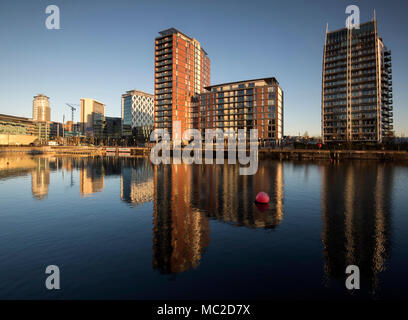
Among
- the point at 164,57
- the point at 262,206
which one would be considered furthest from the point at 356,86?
the point at 262,206

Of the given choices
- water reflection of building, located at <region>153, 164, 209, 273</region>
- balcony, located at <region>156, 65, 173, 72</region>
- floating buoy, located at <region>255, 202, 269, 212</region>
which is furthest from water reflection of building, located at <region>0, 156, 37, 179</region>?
balcony, located at <region>156, 65, 173, 72</region>

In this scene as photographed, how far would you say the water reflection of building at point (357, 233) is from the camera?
474 inches

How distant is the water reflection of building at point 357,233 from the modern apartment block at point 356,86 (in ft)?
408

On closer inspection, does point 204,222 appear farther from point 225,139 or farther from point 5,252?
point 225,139

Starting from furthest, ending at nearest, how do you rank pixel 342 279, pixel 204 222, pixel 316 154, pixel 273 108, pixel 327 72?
pixel 327 72
pixel 273 108
pixel 316 154
pixel 204 222
pixel 342 279

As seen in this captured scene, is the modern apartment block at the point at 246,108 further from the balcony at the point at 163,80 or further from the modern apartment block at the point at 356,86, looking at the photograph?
the modern apartment block at the point at 356,86

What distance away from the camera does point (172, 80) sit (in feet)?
485

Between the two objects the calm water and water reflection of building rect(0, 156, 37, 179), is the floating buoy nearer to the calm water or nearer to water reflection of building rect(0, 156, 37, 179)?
the calm water

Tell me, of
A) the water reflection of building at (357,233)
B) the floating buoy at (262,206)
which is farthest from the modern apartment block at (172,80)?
the water reflection of building at (357,233)

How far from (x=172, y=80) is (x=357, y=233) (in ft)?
478

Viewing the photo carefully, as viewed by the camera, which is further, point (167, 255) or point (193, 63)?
point (193, 63)
